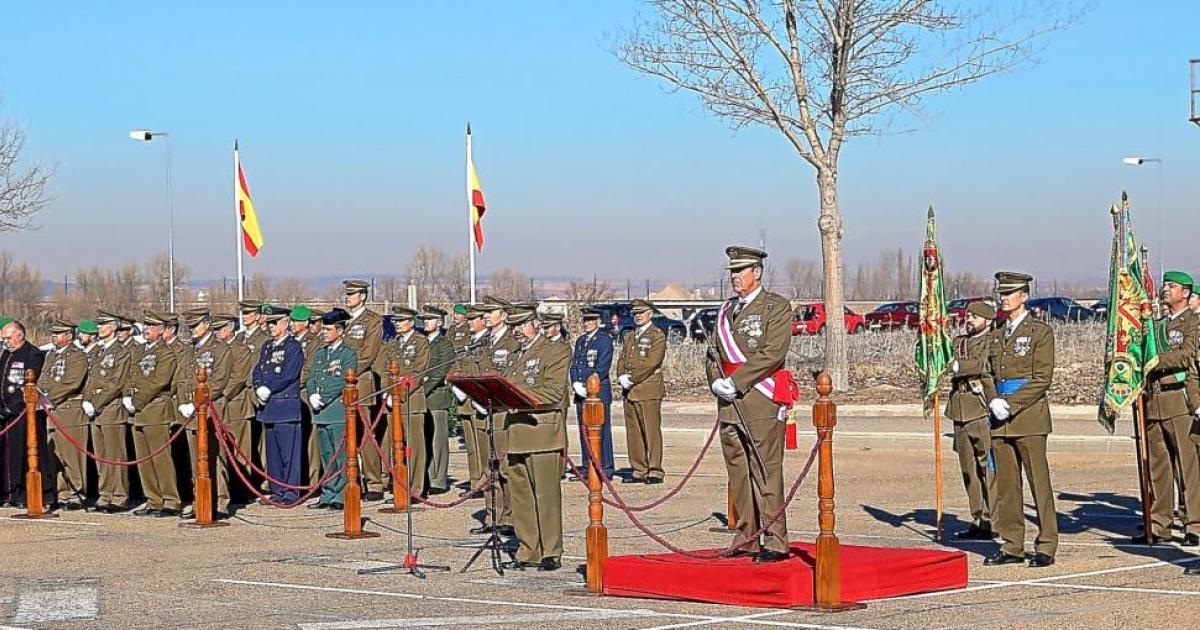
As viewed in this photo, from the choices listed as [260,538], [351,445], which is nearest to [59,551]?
[260,538]

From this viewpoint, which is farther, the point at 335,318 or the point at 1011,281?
the point at 335,318

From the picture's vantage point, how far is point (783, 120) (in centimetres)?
2867

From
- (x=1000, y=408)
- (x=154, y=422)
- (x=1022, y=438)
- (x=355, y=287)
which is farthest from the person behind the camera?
(x=355, y=287)

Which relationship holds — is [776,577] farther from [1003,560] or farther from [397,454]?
[397,454]

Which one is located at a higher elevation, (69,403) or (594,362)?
(594,362)

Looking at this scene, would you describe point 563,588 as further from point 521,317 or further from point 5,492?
point 5,492

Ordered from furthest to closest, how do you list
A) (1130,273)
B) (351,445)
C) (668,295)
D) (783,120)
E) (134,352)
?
(668,295), (783,120), (134,352), (351,445), (1130,273)

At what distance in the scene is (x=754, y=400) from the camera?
34.5 ft

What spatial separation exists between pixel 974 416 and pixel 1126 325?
51.7 inches

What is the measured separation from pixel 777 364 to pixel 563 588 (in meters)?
2.01

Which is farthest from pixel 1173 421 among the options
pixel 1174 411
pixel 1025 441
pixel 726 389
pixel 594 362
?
pixel 594 362

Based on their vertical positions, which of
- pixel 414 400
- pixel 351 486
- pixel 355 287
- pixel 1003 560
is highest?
pixel 355 287

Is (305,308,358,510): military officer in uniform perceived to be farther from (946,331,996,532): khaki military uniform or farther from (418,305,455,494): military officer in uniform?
(946,331,996,532): khaki military uniform

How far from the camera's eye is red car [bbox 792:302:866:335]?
45.3 m
